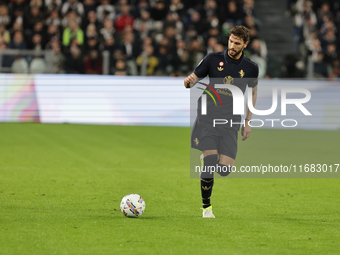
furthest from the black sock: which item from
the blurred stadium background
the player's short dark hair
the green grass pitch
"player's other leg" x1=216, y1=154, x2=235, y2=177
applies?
the blurred stadium background

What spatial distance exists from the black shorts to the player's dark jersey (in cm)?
11

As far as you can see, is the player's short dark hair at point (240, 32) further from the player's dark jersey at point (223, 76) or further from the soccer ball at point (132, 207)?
the soccer ball at point (132, 207)

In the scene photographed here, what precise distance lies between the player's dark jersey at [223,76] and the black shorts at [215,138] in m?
0.11

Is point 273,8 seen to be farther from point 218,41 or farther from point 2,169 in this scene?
point 2,169

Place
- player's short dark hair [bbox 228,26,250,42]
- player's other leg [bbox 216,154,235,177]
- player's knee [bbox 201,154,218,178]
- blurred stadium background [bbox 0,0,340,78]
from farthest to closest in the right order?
blurred stadium background [bbox 0,0,340,78] < player's other leg [bbox 216,154,235,177] < player's knee [bbox 201,154,218,178] < player's short dark hair [bbox 228,26,250,42]

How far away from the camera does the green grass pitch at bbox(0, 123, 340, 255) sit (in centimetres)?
512

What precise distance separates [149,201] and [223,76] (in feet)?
6.39

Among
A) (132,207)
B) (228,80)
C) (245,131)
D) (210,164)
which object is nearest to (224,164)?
(210,164)

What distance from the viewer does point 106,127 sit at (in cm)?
1570

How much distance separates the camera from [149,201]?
23.8 ft

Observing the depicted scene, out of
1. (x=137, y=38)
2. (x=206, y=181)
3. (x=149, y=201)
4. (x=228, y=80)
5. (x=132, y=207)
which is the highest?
(x=228, y=80)

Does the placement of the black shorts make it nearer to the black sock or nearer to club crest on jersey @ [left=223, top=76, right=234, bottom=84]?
the black sock

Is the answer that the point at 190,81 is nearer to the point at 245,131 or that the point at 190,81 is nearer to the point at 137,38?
the point at 245,131

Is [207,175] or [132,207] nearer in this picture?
[132,207]
